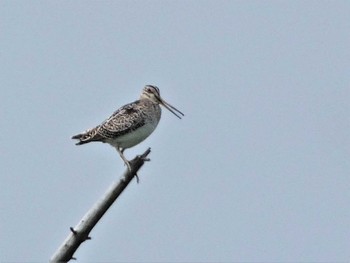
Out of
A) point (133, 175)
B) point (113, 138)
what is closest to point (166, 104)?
point (113, 138)

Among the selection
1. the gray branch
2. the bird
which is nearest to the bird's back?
the bird

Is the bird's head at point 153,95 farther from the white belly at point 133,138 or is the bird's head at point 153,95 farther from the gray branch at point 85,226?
the gray branch at point 85,226

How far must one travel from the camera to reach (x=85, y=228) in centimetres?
891

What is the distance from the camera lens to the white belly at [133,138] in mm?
16000

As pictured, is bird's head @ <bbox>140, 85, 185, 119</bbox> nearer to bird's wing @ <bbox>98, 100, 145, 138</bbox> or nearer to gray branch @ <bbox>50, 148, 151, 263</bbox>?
bird's wing @ <bbox>98, 100, 145, 138</bbox>

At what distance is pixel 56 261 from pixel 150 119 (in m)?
8.16

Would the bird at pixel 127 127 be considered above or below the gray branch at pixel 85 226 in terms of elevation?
above

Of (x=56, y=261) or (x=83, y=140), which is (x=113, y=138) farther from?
(x=56, y=261)

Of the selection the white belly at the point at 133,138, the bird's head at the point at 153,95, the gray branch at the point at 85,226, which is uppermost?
the bird's head at the point at 153,95

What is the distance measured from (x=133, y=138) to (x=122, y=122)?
41 centimetres

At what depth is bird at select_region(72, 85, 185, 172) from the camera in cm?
1595

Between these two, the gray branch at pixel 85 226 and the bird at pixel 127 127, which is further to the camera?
the bird at pixel 127 127

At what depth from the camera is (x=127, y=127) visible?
1617cm

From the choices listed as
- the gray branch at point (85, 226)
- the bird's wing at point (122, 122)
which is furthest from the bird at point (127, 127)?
the gray branch at point (85, 226)
